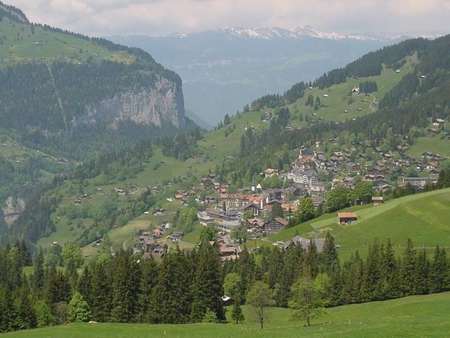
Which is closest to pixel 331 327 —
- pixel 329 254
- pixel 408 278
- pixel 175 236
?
pixel 408 278

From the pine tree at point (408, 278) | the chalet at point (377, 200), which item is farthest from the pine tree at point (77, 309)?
the chalet at point (377, 200)

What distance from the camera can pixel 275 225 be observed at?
164875mm

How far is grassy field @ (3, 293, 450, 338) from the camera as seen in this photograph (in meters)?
52.7

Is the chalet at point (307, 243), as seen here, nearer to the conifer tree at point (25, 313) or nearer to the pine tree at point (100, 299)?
the pine tree at point (100, 299)

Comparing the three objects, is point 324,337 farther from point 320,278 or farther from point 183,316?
point 320,278

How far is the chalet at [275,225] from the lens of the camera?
16245 cm

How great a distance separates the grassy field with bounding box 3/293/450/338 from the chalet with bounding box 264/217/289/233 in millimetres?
81693

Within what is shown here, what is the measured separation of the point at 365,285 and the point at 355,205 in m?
68.5

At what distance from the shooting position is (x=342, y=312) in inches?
3159

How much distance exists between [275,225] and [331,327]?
102307 mm

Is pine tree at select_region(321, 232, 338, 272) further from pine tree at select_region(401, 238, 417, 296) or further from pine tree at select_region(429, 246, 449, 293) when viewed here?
pine tree at select_region(429, 246, 449, 293)

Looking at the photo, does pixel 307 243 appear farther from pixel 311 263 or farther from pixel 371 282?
pixel 371 282

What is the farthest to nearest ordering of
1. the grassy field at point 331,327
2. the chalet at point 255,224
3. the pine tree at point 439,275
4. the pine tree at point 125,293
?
the chalet at point 255,224, the pine tree at point 439,275, the pine tree at point 125,293, the grassy field at point 331,327

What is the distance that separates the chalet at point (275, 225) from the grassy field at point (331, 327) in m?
81.7
